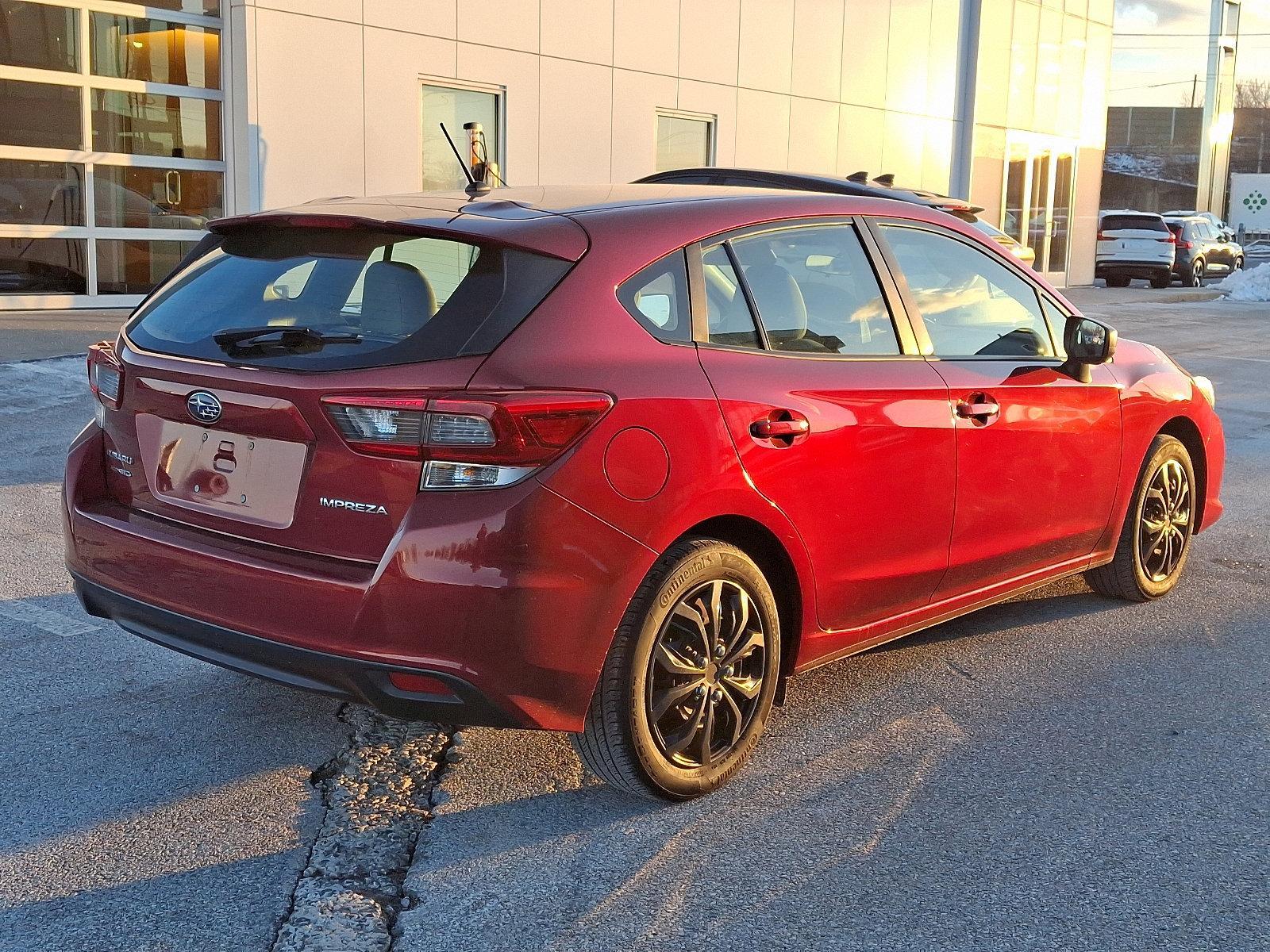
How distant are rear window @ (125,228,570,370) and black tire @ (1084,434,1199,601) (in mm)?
3030

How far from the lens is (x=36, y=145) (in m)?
13.7

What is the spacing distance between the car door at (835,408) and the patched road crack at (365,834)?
3.99 feet

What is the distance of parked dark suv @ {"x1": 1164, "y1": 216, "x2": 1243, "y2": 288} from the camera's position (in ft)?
113

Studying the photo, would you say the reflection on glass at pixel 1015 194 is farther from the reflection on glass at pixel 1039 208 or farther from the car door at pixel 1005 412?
the car door at pixel 1005 412

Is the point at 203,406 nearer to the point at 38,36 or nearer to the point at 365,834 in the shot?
the point at 365,834

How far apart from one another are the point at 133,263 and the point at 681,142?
25.7ft

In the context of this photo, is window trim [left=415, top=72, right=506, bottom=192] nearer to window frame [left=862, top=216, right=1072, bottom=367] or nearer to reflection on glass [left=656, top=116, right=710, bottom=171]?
reflection on glass [left=656, top=116, right=710, bottom=171]

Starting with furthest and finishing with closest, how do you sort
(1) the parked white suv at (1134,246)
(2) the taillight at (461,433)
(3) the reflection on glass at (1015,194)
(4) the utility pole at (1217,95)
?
1. (4) the utility pole at (1217,95)
2. (1) the parked white suv at (1134,246)
3. (3) the reflection on glass at (1015,194)
4. (2) the taillight at (461,433)

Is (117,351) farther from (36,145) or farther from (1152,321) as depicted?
(1152,321)

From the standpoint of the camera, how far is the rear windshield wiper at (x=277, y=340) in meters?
3.30

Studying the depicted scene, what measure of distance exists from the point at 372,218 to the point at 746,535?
4.20 feet

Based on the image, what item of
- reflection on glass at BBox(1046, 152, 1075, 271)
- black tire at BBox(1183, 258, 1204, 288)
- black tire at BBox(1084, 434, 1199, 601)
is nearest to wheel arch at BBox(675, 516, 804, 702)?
black tire at BBox(1084, 434, 1199, 601)

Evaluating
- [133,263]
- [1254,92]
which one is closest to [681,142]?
[133,263]

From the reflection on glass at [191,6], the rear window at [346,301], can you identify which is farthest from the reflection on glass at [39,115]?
the rear window at [346,301]
